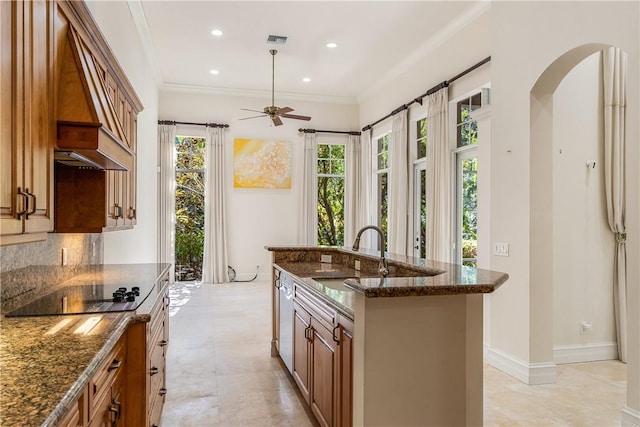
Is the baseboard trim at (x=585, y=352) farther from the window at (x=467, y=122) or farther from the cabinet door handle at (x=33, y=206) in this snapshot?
the cabinet door handle at (x=33, y=206)

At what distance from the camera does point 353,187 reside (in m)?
9.19

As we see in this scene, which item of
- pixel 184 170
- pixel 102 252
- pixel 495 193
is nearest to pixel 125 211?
pixel 102 252

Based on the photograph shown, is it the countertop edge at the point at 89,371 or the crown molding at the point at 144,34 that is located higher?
the crown molding at the point at 144,34

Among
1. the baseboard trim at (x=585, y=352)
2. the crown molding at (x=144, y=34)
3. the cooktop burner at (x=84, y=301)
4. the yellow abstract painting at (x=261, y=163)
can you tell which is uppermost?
the crown molding at (x=144, y=34)

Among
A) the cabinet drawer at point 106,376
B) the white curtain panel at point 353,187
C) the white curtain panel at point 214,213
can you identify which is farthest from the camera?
the white curtain panel at point 353,187

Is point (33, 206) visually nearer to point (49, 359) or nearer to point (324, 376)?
point (49, 359)

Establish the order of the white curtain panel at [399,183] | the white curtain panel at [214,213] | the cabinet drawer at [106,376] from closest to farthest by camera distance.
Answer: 1. the cabinet drawer at [106,376]
2. the white curtain panel at [399,183]
3. the white curtain panel at [214,213]

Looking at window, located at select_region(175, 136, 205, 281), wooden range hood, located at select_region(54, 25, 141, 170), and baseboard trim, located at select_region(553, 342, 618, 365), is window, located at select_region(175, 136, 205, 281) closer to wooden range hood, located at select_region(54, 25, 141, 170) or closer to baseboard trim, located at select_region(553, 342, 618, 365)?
wooden range hood, located at select_region(54, 25, 141, 170)

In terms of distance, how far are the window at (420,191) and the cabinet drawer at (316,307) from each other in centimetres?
395

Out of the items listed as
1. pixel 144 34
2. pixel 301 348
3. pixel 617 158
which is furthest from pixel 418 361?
pixel 144 34

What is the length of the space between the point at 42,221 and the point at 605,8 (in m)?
3.66

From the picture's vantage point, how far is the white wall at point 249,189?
8.52 m

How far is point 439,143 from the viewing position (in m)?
5.72

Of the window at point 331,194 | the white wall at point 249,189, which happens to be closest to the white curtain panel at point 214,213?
the white wall at point 249,189
